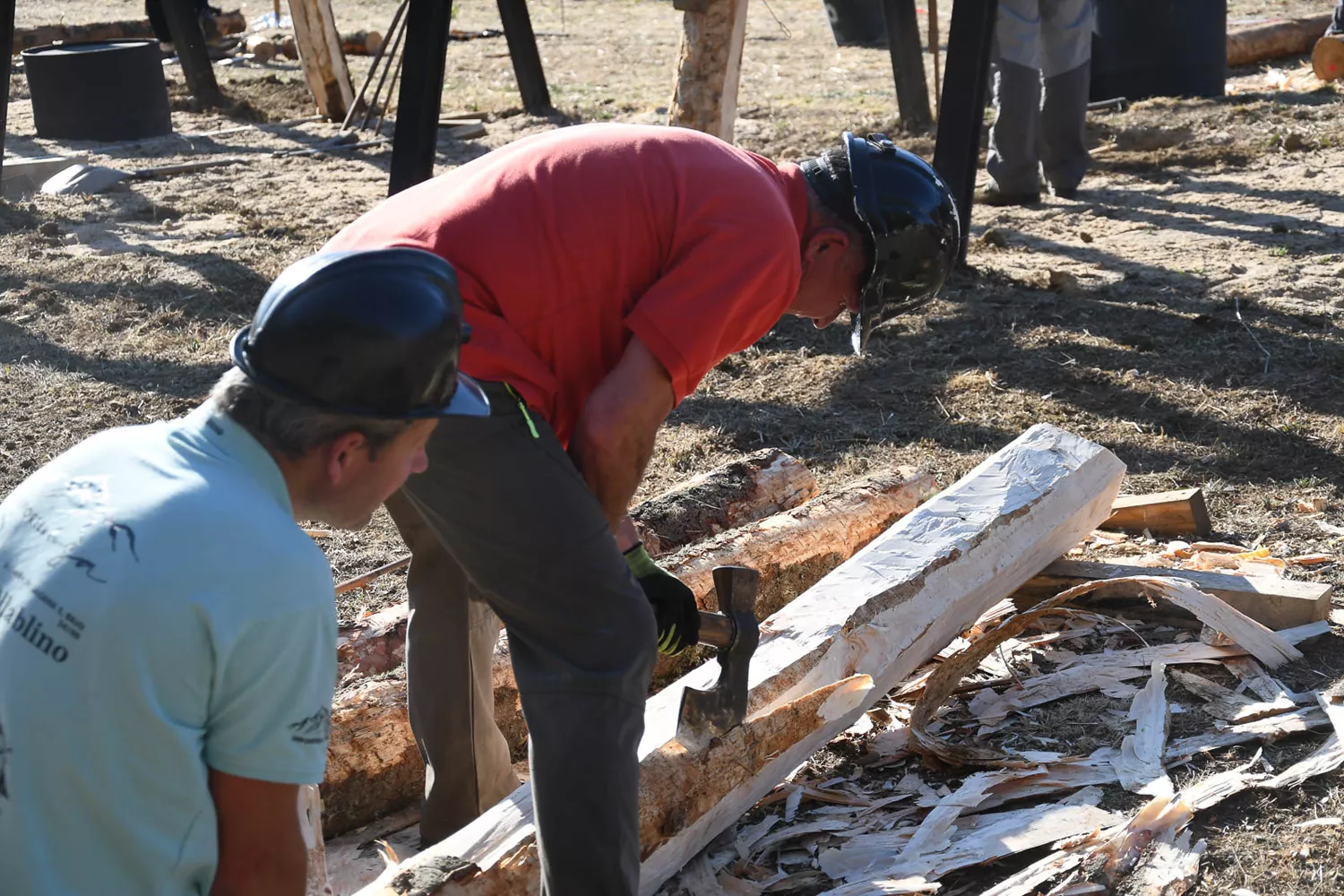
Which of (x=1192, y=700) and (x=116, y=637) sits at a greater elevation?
(x=116, y=637)

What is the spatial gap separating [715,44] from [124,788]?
6.50 meters

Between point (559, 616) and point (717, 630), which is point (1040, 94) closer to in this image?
point (717, 630)

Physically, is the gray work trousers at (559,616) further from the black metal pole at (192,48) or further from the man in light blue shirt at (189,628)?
the black metal pole at (192,48)

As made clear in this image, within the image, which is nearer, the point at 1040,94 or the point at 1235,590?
the point at 1235,590

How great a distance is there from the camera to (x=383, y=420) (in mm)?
1907

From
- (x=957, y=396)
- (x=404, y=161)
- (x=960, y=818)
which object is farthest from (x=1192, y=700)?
(x=404, y=161)

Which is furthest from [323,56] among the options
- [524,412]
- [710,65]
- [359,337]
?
[359,337]

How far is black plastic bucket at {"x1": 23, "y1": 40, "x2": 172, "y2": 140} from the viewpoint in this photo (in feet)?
42.2

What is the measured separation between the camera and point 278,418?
6.09ft

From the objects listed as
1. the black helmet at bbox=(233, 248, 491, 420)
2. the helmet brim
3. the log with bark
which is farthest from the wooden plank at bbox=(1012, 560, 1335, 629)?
the black helmet at bbox=(233, 248, 491, 420)

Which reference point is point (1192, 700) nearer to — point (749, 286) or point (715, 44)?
point (749, 286)

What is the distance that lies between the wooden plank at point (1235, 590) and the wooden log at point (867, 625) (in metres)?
0.10

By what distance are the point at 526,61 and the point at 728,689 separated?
11.3 metres

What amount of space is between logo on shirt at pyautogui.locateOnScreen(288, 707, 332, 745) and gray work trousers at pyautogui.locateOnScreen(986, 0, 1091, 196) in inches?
319
